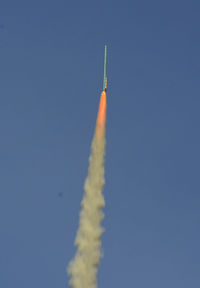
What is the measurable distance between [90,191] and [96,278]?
34.2ft

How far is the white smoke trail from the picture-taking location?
67.4 m

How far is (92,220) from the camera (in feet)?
225

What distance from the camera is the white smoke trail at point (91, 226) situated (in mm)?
67375

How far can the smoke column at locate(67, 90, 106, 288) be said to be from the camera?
67.4 m

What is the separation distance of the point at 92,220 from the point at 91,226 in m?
0.75

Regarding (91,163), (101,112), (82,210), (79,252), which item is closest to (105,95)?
(101,112)

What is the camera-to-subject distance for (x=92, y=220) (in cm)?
6862

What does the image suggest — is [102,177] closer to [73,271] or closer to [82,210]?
[82,210]

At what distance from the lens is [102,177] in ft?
226

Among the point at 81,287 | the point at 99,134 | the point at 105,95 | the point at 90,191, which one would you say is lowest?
the point at 81,287

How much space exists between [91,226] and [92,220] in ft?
2.45

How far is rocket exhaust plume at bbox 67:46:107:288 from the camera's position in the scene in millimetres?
67438

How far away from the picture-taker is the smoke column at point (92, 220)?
67438 mm

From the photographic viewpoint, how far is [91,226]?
6838 cm
